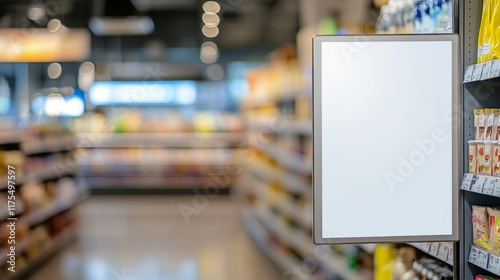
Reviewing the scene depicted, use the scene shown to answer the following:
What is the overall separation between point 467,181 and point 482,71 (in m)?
0.46

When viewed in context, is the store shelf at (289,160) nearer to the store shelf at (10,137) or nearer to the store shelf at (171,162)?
the store shelf at (10,137)

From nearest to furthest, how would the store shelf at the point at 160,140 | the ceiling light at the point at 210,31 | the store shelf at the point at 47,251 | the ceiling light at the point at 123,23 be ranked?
the store shelf at the point at 47,251, the ceiling light at the point at 123,23, the store shelf at the point at 160,140, the ceiling light at the point at 210,31

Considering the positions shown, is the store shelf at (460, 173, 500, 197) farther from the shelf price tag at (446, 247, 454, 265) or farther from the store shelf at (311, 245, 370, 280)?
the store shelf at (311, 245, 370, 280)

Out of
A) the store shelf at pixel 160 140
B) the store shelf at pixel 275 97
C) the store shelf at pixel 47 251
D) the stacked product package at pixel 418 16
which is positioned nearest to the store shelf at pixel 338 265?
the stacked product package at pixel 418 16

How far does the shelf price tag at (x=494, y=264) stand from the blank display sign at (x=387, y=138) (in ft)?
0.57

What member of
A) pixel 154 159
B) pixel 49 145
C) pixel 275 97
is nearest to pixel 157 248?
pixel 49 145

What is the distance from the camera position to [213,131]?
16.4m

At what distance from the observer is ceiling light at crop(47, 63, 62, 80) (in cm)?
1989

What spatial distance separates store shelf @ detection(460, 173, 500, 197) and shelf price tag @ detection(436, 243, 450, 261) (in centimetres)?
33

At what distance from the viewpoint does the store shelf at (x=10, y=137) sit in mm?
7479

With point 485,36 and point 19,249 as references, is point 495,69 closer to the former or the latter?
point 485,36

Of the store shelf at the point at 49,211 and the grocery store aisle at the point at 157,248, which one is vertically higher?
the store shelf at the point at 49,211

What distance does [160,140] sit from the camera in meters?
16.2

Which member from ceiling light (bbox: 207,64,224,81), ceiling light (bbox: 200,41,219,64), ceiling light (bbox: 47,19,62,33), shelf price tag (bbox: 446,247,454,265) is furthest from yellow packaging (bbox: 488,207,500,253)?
ceiling light (bbox: 207,64,224,81)
